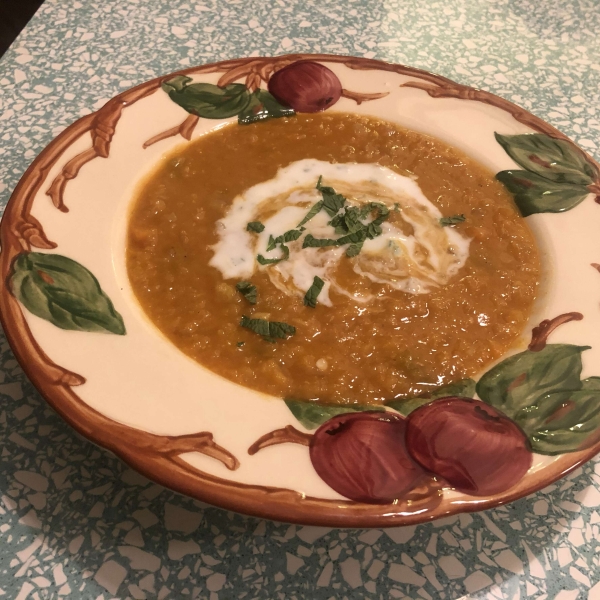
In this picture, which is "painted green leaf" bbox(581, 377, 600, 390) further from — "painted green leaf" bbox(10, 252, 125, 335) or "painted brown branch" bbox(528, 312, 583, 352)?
"painted green leaf" bbox(10, 252, 125, 335)

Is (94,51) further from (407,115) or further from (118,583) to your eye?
(118,583)

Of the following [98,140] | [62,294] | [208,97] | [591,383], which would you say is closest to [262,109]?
[208,97]

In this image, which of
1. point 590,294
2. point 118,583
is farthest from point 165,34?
point 118,583

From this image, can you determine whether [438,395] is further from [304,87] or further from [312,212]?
[304,87]

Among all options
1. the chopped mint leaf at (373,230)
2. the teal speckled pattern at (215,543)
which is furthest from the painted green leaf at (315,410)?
the chopped mint leaf at (373,230)

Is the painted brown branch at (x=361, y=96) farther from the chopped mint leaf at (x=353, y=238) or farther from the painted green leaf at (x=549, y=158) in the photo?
the chopped mint leaf at (x=353, y=238)
